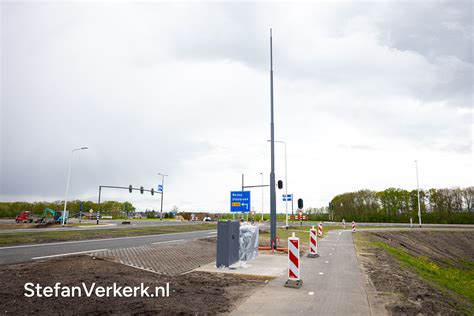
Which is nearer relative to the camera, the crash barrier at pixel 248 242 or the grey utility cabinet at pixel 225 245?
the grey utility cabinet at pixel 225 245

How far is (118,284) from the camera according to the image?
24.2 feet

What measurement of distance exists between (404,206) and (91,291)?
225ft

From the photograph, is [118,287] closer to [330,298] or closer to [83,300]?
[83,300]

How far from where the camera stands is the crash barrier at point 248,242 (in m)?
11.3

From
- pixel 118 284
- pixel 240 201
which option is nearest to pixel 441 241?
pixel 240 201

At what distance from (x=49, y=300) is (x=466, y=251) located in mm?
39275

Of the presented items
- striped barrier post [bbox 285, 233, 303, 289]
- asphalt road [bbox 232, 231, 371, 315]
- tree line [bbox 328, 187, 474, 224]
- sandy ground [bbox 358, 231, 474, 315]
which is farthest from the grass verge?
tree line [bbox 328, 187, 474, 224]

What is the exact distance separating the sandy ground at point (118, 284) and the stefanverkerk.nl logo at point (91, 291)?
180 millimetres

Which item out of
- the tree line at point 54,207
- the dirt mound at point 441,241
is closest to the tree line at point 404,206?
the dirt mound at point 441,241

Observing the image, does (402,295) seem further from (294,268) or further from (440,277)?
(440,277)

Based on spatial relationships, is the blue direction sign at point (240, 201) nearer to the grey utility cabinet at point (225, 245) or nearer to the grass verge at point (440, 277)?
the grey utility cabinet at point (225, 245)

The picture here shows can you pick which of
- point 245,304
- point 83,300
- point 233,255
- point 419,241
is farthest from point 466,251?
point 83,300

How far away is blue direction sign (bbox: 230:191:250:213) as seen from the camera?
56.1ft

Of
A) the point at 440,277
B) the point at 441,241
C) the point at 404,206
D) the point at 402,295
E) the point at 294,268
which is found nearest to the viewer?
the point at 402,295
